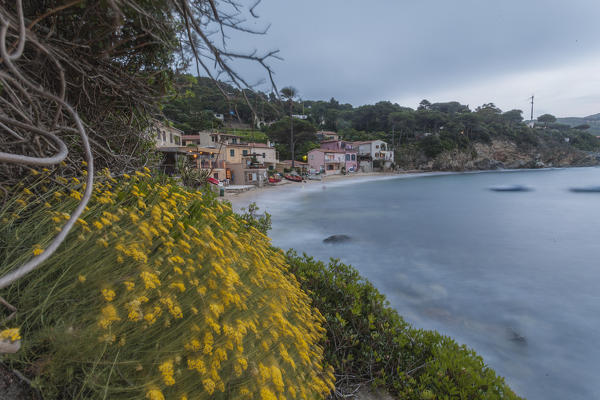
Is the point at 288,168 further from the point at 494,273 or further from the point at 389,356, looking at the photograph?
the point at 389,356

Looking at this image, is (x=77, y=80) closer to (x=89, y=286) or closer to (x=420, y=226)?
(x=89, y=286)

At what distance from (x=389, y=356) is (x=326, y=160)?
4727cm

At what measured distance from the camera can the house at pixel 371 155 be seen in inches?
2260

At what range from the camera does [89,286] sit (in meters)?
1.60

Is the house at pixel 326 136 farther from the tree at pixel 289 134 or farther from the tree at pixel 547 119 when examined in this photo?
the tree at pixel 547 119

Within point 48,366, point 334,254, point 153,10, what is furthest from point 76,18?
point 334,254

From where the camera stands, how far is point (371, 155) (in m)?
57.4

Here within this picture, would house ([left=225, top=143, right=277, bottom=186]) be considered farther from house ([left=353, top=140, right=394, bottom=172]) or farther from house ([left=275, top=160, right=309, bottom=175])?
house ([left=353, top=140, right=394, bottom=172])

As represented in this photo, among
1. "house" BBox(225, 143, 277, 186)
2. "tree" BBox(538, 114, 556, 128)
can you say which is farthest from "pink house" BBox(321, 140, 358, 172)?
"tree" BBox(538, 114, 556, 128)

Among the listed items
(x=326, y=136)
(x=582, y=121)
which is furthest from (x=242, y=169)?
(x=582, y=121)

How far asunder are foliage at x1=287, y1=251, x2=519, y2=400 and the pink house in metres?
51.4

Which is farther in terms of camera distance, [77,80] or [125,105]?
[125,105]

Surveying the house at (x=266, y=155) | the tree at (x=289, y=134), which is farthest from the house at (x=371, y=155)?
the house at (x=266, y=155)

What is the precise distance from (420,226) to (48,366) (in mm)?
17613
